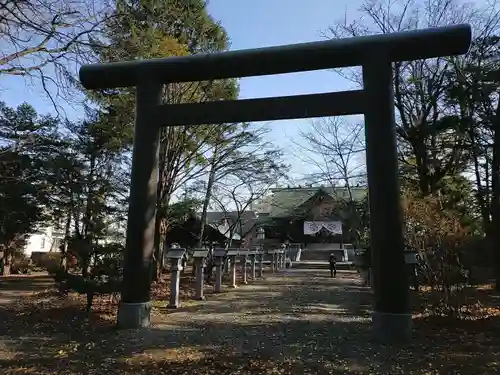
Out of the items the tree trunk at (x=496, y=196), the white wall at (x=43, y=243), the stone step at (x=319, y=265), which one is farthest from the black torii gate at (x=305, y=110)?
the white wall at (x=43, y=243)

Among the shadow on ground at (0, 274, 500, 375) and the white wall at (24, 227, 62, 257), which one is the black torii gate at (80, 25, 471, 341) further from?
the white wall at (24, 227, 62, 257)

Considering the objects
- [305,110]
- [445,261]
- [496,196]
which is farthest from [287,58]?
[496,196]

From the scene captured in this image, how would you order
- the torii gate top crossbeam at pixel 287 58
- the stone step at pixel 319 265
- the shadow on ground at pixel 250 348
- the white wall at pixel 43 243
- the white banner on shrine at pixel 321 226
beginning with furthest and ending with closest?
1. the white banner on shrine at pixel 321 226
2. the white wall at pixel 43 243
3. the stone step at pixel 319 265
4. the torii gate top crossbeam at pixel 287 58
5. the shadow on ground at pixel 250 348

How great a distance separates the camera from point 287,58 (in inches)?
304

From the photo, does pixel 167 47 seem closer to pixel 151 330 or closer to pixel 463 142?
pixel 151 330

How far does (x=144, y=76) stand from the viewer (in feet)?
27.3

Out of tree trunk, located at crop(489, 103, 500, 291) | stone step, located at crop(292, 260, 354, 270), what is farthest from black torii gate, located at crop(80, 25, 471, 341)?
stone step, located at crop(292, 260, 354, 270)

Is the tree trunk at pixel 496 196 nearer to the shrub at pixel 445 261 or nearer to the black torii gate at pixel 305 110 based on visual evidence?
the shrub at pixel 445 261

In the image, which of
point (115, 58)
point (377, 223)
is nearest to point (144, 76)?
point (115, 58)

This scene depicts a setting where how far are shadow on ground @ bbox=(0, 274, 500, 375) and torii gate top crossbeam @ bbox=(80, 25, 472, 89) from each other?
470 centimetres

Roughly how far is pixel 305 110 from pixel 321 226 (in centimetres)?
3543

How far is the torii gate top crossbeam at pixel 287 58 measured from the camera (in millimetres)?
7051

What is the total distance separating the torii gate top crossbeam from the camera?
705 cm

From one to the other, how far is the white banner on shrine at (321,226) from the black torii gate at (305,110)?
34813mm
